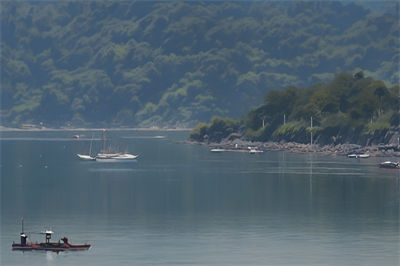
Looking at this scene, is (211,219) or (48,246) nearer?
(48,246)

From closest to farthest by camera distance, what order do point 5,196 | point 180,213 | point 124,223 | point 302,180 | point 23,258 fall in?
point 23,258, point 124,223, point 180,213, point 5,196, point 302,180

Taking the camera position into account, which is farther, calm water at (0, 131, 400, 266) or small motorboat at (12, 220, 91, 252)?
small motorboat at (12, 220, 91, 252)

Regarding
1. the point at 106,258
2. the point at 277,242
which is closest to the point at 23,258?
the point at 106,258

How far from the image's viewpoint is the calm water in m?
90.4

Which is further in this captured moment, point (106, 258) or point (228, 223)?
point (228, 223)

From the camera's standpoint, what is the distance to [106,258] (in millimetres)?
89000

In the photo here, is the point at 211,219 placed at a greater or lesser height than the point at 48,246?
greater

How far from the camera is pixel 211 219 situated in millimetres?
118125

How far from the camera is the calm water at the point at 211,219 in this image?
297 ft

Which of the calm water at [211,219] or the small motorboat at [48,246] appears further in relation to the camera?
the small motorboat at [48,246]

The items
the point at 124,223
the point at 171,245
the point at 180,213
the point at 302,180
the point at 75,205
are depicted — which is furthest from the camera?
the point at 302,180

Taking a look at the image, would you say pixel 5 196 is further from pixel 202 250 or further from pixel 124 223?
pixel 202 250

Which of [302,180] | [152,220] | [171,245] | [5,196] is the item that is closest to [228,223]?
[152,220]

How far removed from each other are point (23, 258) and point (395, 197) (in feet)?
230
